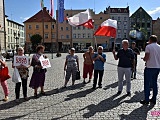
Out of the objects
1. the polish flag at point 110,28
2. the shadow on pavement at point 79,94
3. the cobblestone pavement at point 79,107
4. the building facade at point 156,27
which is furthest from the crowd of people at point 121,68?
the building facade at point 156,27

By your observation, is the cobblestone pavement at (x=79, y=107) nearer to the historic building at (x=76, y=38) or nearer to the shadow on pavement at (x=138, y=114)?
the shadow on pavement at (x=138, y=114)

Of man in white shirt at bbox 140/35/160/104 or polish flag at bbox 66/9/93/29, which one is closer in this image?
man in white shirt at bbox 140/35/160/104

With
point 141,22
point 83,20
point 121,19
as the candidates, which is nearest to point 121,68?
point 83,20

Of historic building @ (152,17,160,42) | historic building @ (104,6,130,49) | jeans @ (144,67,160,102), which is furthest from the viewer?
historic building @ (152,17,160,42)

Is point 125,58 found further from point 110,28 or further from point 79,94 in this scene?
point 110,28

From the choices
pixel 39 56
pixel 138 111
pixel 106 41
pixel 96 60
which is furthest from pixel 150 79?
pixel 106 41

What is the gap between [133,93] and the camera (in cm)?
773

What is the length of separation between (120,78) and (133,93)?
78cm

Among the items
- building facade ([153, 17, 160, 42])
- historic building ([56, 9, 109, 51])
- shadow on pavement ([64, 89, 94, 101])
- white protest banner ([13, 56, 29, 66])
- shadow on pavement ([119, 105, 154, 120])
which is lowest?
shadow on pavement ([119, 105, 154, 120])

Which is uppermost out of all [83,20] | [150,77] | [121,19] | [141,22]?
[121,19]

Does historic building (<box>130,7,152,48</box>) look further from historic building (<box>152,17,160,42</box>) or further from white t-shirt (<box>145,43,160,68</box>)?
white t-shirt (<box>145,43,160,68</box>)

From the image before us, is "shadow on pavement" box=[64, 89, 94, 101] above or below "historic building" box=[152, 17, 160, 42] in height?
below

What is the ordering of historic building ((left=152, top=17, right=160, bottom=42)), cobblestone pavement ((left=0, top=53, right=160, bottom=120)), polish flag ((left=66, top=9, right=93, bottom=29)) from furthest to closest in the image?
historic building ((left=152, top=17, right=160, bottom=42)), polish flag ((left=66, top=9, right=93, bottom=29)), cobblestone pavement ((left=0, top=53, right=160, bottom=120))

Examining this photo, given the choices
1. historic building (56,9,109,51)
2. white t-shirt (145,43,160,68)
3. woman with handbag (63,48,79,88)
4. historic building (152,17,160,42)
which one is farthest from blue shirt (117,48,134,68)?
historic building (152,17,160,42)
